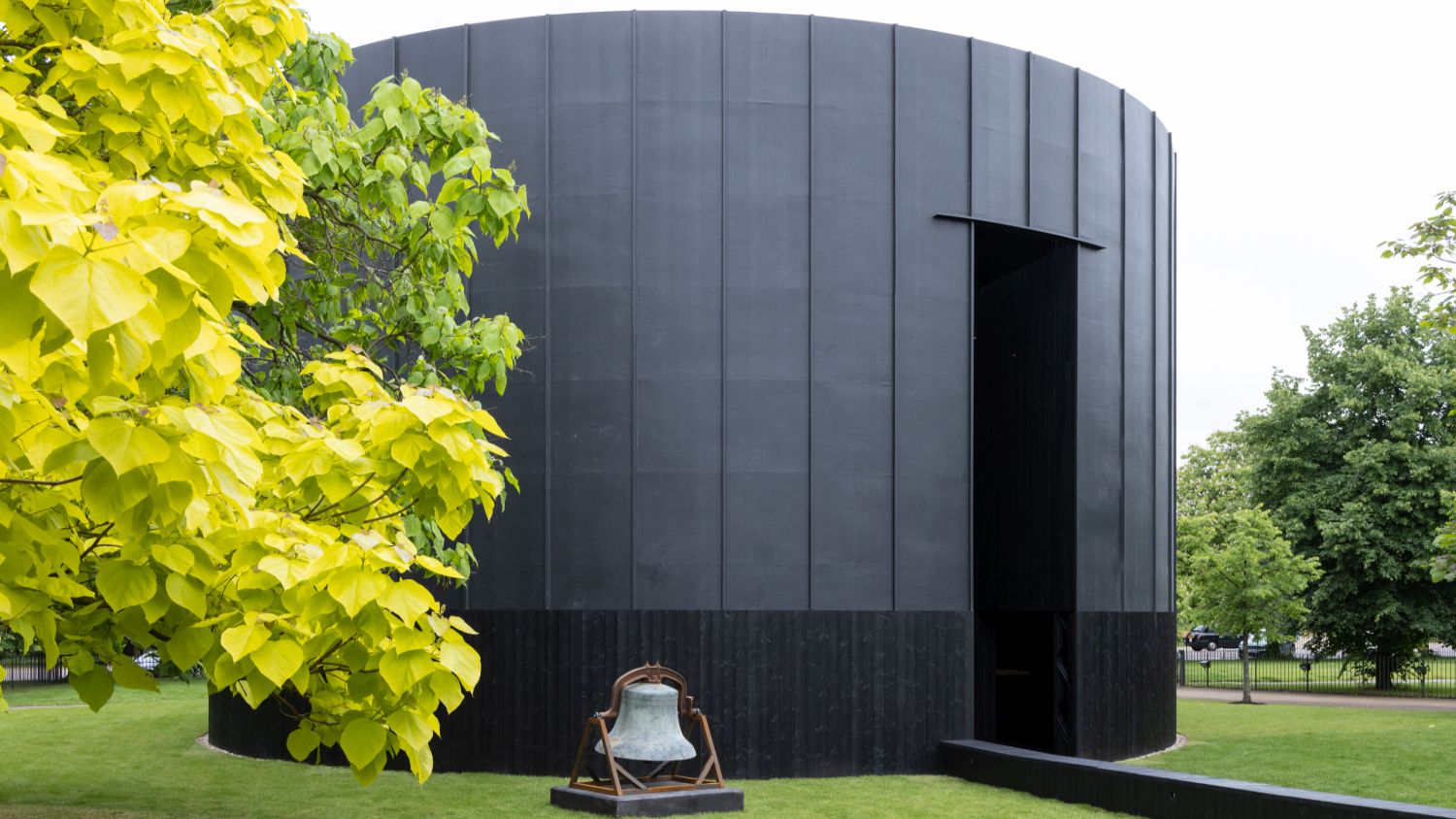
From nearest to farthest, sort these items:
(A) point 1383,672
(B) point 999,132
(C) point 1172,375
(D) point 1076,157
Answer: (B) point 999,132 → (D) point 1076,157 → (C) point 1172,375 → (A) point 1383,672

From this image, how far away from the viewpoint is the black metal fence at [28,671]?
44.1 metres

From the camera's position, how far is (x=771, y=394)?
19.7m

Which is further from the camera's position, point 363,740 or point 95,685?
point 95,685

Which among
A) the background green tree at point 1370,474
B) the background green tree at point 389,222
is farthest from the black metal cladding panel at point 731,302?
the background green tree at point 1370,474

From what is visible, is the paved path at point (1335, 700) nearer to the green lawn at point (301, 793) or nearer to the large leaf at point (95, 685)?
the green lawn at point (301, 793)

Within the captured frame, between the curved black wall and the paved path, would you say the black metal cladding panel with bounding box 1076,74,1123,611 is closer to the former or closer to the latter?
the curved black wall

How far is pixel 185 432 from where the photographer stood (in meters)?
4.19

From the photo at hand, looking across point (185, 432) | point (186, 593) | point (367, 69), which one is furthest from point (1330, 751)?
point (185, 432)

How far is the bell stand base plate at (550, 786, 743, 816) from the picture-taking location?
14.9 meters

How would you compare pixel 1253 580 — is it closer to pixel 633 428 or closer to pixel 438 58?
pixel 633 428

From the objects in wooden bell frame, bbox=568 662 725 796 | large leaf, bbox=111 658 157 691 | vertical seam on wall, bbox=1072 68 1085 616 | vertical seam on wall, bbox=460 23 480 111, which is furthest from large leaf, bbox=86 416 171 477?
vertical seam on wall, bbox=1072 68 1085 616

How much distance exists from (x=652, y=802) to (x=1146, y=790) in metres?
5.46

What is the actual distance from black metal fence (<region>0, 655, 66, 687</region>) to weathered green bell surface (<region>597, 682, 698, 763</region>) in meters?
34.2

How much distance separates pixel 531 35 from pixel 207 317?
16.0 metres
